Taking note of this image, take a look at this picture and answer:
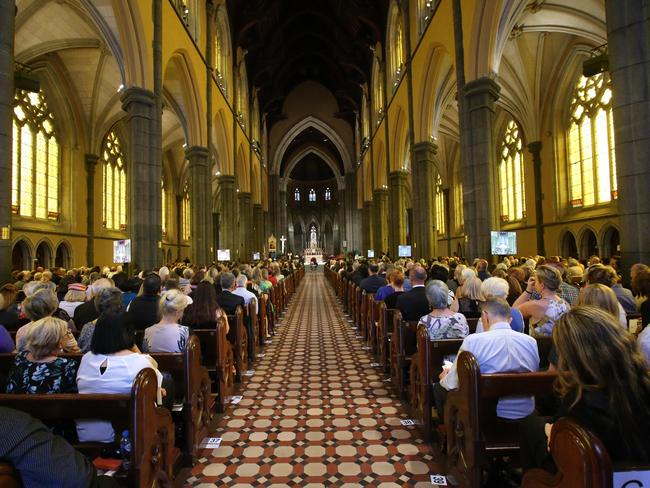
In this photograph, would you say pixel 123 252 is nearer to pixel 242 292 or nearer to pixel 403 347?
pixel 242 292

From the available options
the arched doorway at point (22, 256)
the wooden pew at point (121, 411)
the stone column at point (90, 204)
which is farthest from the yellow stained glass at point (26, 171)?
the wooden pew at point (121, 411)

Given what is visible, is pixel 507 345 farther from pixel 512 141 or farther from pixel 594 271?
pixel 512 141

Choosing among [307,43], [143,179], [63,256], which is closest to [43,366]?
[143,179]

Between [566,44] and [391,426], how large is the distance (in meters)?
18.1

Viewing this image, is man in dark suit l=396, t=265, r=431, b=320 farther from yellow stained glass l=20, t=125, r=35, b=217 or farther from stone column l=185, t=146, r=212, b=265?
yellow stained glass l=20, t=125, r=35, b=217

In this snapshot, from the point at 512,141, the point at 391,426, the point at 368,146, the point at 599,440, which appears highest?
the point at 368,146

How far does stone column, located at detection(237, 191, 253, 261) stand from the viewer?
24.6m

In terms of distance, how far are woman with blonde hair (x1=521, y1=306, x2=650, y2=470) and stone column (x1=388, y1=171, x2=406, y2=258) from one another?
1803 centimetres

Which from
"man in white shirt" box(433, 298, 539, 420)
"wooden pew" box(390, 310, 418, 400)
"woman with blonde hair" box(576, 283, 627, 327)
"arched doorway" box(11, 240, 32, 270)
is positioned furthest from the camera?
"arched doorway" box(11, 240, 32, 270)

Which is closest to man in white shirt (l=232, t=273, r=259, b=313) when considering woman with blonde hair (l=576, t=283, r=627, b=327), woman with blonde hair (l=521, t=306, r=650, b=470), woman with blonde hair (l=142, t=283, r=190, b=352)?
woman with blonde hair (l=142, t=283, r=190, b=352)

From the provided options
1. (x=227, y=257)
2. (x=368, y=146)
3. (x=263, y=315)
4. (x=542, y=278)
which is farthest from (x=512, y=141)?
(x=542, y=278)

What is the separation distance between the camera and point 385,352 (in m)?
5.61

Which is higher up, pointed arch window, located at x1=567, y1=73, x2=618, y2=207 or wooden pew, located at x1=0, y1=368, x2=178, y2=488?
pointed arch window, located at x1=567, y1=73, x2=618, y2=207

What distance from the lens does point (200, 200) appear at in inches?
606
